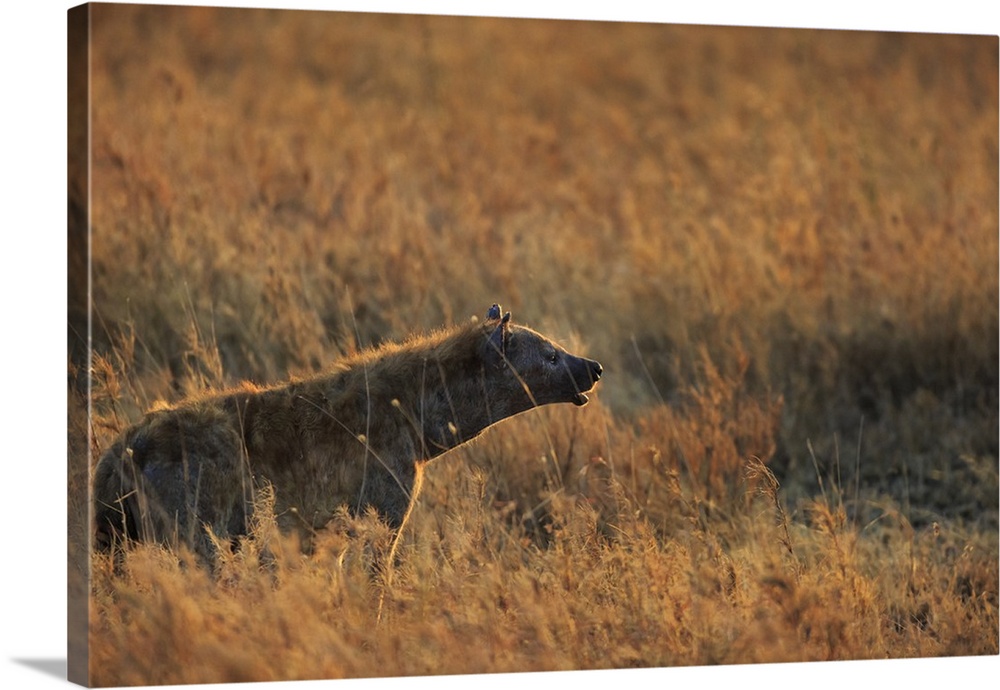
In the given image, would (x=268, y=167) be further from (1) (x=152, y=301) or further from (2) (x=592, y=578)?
(2) (x=592, y=578)

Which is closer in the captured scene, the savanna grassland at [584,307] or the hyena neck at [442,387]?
the savanna grassland at [584,307]

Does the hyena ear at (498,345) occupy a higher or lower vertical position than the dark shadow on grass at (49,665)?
higher

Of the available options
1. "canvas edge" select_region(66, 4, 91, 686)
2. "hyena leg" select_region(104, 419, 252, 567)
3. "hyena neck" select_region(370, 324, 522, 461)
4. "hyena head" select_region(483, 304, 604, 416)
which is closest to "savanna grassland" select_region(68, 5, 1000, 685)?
"canvas edge" select_region(66, 4, 91, 686)

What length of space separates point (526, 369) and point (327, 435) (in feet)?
3.86

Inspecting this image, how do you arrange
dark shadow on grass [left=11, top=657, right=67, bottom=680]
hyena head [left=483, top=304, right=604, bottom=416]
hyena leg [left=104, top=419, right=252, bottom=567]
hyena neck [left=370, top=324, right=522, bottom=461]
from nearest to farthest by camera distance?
hyena leg [left=104, top=419, right=252, bottom=567] → dark shadow on grass [left=11, top=657, right=67, bottom=680] → hyena neck [left=370, top=324, right=522, bottom=461] → hyena head [left=483, top=304, right=604, bottom=416]

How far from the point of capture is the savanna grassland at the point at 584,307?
10.3 m

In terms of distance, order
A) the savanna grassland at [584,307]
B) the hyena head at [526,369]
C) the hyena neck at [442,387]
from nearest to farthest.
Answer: the savanna grassland at [584,307]
the hyena neck at [442,387]
the hyena head at [526,369]

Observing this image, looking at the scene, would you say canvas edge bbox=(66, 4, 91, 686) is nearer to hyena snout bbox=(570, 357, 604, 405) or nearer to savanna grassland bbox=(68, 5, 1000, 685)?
savanna grassland bbox=(68, 5, 1000, 685)

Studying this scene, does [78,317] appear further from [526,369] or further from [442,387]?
[526,369]

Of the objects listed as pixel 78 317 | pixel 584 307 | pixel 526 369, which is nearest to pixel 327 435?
pixel 526 369

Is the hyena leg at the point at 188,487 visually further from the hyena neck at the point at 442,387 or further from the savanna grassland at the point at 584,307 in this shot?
the hyena neck at the point at 442,387

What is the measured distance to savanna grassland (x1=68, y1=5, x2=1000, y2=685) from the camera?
10258 millimetres

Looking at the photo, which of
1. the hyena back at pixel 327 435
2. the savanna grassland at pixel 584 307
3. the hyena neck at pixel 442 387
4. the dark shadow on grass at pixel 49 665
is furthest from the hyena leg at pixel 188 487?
the hyena neck at pixel 442 387

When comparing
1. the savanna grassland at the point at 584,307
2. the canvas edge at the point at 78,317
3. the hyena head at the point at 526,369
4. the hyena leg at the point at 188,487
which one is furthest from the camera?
the hyena head at the point at 526,369
